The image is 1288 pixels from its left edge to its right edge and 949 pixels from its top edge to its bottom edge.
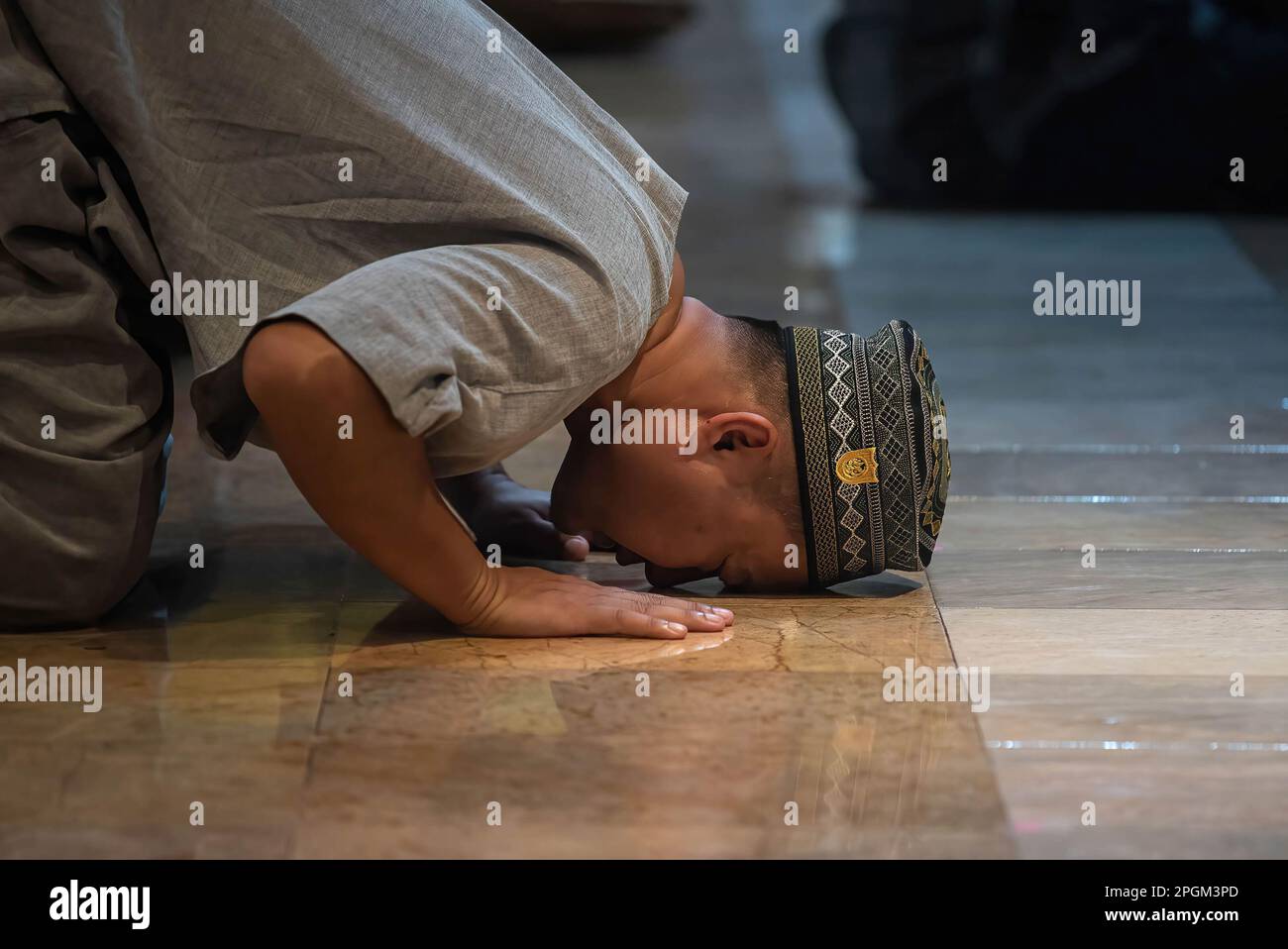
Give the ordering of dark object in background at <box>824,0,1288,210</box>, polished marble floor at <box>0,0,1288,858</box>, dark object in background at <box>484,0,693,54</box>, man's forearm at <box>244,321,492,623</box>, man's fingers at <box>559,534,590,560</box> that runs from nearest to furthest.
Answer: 1. polished marble floor at <box>0,0,1288,858</box>
2. man's forearm at <box>244,321,492,623</box>
3. man's fingers at <box>559,534,590,560</box>
4. dark object in background at <box>824,0,1288,210</box>
5. dark object in background at <box>484,0,693,54</box>

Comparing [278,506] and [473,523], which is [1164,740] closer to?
[473,523]

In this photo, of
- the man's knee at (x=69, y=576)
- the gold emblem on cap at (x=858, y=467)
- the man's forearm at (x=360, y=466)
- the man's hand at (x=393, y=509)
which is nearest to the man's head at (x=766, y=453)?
the gold emblem on cap at (x=858, y=467)

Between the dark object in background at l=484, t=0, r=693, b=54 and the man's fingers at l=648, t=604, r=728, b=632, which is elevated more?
the dark object in background at l=484, t=0, r=693, b=54

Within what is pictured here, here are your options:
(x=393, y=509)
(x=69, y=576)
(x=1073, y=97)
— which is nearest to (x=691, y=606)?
Result: (x=393, y=509)

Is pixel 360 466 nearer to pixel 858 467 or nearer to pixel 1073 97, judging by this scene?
Answer: pixel 858 467

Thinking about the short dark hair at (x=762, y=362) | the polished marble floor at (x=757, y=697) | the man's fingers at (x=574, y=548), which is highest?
the short dark hair at (x=762, y=362)

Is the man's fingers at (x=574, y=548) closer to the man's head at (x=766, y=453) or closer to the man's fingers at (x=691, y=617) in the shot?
the man's head at (x=766, y=453)

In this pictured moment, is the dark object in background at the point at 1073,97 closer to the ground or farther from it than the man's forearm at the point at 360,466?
farther from it

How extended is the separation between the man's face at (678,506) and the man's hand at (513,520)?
0.71 feet

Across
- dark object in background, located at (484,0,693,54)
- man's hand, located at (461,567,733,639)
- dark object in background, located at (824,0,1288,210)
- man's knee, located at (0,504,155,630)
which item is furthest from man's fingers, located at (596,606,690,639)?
dark object in background, located at (484,0,693,54)

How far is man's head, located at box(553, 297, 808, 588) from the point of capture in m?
1.96

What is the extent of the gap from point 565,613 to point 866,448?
41 cm

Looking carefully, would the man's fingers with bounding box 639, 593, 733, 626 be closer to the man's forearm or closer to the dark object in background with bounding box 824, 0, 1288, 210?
the man's forearm

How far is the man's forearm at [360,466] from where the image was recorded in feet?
5.42
